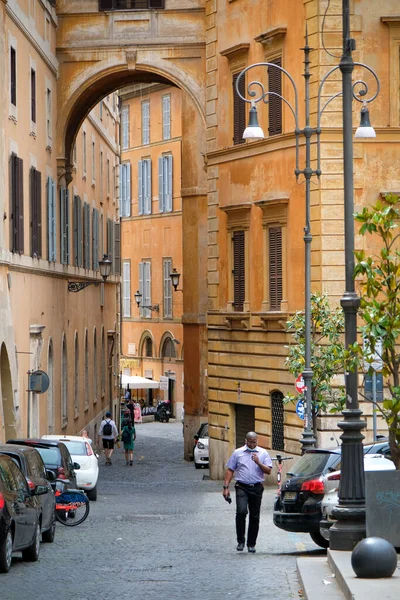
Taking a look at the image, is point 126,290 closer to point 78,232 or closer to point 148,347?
point 148,347

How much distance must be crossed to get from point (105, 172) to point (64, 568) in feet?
139

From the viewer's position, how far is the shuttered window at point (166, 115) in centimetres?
7556

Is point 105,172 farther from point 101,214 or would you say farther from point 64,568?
point 64,568

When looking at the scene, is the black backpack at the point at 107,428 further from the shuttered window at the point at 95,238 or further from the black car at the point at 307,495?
the black car at the point at 307,495

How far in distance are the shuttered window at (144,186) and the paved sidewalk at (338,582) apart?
60108 mm

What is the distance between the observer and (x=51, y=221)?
139 feet

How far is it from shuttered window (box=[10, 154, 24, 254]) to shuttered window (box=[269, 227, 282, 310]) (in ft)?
19.8

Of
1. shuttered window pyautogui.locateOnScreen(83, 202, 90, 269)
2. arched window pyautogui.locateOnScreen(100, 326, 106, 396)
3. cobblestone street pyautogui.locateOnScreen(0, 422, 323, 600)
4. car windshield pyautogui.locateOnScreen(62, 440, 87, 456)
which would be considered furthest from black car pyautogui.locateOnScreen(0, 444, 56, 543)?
arched window pyautogui.locateOnScreen(100, 326, 106, 396)

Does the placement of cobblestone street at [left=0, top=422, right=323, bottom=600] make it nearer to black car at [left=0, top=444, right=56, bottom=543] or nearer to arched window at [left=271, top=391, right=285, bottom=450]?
black car at [left=0, top=444, right=56, bottom=543]

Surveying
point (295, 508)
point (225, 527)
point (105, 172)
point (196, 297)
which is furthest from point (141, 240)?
point (295, 508)

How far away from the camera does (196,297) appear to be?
1937 inches

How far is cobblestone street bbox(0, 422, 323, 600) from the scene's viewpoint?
658 inches

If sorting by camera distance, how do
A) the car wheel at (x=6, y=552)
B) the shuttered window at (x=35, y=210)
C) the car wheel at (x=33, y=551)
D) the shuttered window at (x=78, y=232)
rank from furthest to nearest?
the shuttered window at (x=78, y=232) < the shuttered window at (x=35, y=210) < the car wheel at (x=33, y=551) < the car wheel at (x=6, y=552)

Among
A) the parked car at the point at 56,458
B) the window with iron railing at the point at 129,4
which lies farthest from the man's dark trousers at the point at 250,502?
the window with iron railing at the point at 129,4
